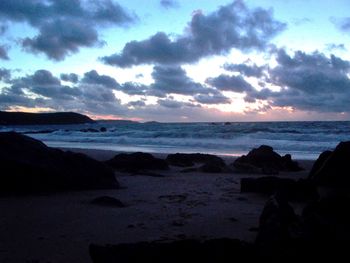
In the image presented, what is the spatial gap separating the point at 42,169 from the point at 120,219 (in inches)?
105

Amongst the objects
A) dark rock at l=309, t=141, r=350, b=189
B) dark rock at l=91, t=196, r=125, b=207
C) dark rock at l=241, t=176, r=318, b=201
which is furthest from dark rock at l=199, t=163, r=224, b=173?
dark rock at l=91, t=196, r=125, b=207

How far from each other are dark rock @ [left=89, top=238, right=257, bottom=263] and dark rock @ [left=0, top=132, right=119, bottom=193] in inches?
185

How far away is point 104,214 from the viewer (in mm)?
5582

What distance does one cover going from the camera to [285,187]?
263 inches

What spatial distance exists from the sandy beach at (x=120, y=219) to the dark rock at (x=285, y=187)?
19 cm

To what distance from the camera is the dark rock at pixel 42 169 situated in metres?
7.16

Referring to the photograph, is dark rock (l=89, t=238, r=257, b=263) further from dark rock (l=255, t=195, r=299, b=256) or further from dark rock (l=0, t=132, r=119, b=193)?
dark rock (l=0, t=132, r=119, b=193)

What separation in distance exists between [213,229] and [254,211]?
1.18m

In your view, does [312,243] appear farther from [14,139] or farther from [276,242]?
[14,139]

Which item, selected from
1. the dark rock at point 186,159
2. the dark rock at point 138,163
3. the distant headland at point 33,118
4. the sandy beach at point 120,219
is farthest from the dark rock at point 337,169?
the distant headland at point 33,118

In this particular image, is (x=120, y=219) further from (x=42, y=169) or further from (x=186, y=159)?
(x=186, y=159)

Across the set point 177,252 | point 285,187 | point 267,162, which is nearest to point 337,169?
point 285,187

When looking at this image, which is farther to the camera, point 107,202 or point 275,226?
point 107,202

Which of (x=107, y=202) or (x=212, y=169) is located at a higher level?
(x=212, y=169)
